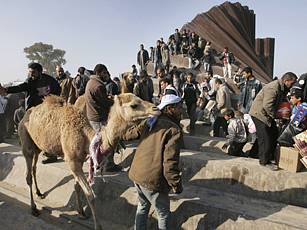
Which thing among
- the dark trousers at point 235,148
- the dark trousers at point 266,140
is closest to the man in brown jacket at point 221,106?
the dark trousers at point 235,148

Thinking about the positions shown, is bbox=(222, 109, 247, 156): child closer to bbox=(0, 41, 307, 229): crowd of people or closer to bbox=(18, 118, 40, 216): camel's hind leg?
bbox=(0, 41, 307, 229): crowd of people

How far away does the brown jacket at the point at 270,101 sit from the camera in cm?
551

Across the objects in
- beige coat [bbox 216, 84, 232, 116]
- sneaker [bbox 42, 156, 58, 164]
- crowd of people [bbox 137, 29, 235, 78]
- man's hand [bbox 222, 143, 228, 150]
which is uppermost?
crowd of people [bbox 137, 29, 235, 78]

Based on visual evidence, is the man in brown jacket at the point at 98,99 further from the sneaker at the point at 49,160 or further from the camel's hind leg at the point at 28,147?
the sneaker at the point at 49,160

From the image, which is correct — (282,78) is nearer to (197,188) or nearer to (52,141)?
(197,188)

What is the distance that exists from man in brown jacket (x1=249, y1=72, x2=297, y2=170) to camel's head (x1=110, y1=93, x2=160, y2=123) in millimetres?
2576

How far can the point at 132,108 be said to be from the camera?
403 centimetres

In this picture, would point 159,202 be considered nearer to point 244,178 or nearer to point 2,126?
point 244,178

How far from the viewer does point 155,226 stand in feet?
15.0

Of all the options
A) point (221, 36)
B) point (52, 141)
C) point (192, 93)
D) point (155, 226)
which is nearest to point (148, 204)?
point (155, 226)

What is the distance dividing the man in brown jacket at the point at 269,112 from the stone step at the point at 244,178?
26cm

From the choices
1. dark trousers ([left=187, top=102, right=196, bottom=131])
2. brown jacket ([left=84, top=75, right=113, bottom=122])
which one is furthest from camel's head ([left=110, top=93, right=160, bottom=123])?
dark trousers ([left=187, top=102, right=196, bottom=131])

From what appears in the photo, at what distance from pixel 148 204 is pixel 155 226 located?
897 mm

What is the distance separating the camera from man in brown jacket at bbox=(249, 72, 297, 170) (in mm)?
5508
